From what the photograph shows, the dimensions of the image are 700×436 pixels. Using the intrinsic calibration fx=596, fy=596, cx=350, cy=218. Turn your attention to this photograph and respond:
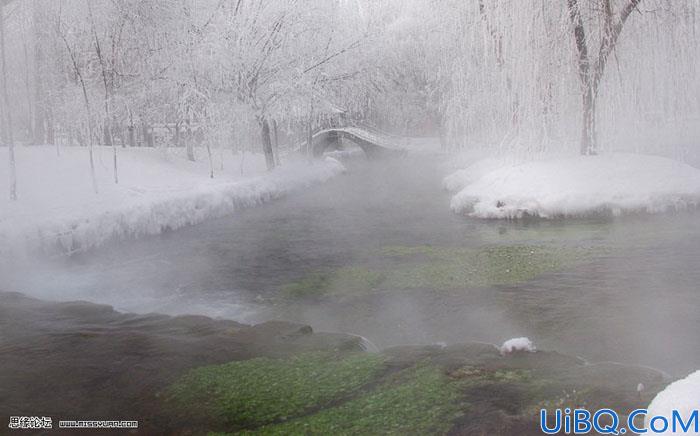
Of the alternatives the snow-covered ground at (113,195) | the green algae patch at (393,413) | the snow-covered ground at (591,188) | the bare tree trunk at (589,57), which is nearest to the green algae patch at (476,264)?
the snow-covered ground at (591,188)

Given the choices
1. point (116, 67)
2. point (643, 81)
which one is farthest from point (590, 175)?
point (116, 67)

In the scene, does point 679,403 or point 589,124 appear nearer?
point 679,403

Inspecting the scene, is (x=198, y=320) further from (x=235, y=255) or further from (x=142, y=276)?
(x=235, y=255)

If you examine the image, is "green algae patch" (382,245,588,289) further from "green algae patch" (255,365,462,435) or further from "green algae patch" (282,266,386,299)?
"green algae patch" (255,365,462,435)

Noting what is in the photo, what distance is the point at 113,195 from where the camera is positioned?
51.9ft

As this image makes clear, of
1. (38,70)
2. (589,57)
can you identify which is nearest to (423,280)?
→ (589,57)

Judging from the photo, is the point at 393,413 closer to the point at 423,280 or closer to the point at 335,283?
the point at 423,280

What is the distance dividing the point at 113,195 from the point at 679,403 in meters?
15.1

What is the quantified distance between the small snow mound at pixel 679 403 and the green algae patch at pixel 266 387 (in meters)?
2.35

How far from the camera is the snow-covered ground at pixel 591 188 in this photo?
13219 mm

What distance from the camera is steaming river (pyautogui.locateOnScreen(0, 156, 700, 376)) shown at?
21.9 ft

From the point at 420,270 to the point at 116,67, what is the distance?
1718cm

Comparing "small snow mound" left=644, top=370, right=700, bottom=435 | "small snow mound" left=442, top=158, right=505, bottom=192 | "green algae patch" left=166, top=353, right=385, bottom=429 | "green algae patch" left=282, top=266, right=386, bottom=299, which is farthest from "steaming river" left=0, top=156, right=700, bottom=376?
"small snow mound" left=442, top=158, right=505, bottom=192

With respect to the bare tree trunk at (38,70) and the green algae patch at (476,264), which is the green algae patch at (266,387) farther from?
the bare tree trunk at (38,70)
